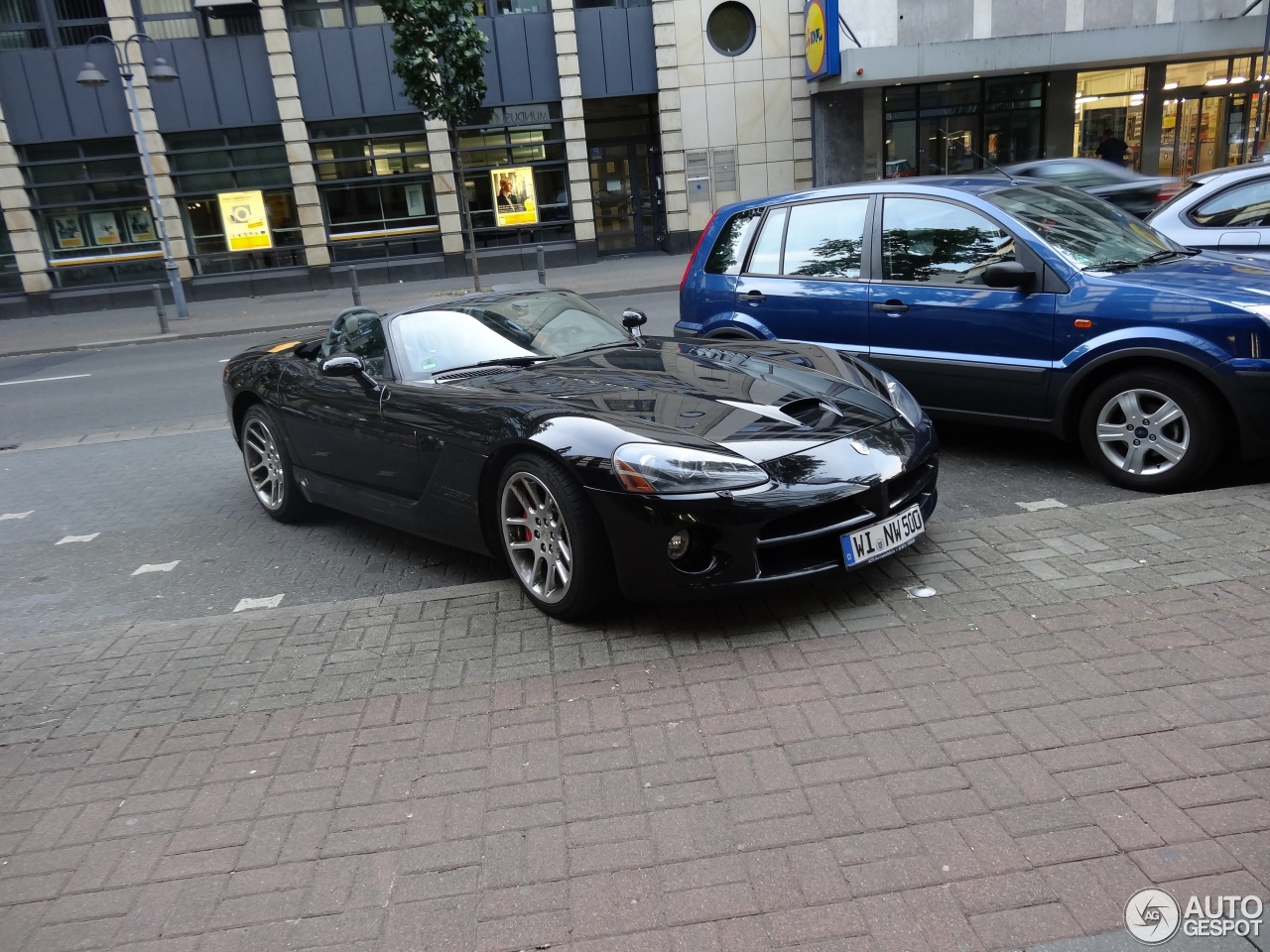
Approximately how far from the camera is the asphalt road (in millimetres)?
5047

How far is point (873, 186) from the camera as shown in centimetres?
634

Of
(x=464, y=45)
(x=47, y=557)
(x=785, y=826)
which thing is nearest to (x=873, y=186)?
(x=785, y=826)

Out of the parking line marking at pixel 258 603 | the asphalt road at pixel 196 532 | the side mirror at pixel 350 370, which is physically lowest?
the asphalt road at pixel 196 532

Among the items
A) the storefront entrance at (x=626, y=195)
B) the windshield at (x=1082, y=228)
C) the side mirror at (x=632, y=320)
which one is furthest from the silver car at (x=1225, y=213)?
the storefront entrance at (x=626, y=195)

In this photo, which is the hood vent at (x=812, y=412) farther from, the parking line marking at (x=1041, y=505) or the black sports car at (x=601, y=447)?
the parking line marking at (x=1041, y=505)

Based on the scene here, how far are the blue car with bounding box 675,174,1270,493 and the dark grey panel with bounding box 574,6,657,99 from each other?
1776 cm

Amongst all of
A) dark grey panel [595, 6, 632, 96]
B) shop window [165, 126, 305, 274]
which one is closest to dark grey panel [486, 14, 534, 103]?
dark grey panel [595, 6, 632, 96]

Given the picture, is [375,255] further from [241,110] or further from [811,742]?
[811,742]

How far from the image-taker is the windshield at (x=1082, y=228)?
554 cm

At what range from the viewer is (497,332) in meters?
5.18

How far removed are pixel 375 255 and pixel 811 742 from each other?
22.4 m

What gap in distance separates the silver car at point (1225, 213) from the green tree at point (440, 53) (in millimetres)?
12710

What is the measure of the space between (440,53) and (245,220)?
844 cm

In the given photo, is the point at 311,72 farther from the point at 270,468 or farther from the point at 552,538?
the point at 552,538
